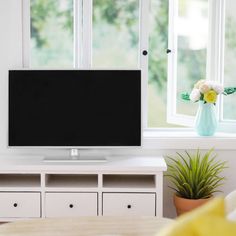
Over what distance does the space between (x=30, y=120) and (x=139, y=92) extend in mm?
784

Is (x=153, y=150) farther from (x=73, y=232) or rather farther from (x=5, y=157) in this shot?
(x=73, y=232)

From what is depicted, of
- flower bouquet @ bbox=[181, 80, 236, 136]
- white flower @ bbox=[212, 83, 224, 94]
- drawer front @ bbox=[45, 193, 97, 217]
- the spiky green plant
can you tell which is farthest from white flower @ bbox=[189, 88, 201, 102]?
drawer front @ bbox=[45, 193, 97, 217]

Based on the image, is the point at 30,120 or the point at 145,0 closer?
the point at 30,120

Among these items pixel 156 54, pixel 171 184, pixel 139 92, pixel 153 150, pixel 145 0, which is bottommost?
pixel 171 184

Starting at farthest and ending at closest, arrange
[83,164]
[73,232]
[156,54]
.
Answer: [156,54], [83,164], [73,232]

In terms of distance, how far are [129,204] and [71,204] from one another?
1.27 ft

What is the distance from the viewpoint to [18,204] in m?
3.74

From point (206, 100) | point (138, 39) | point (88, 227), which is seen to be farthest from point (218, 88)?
point (88, 227)

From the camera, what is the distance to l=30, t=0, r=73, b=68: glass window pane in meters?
4.24

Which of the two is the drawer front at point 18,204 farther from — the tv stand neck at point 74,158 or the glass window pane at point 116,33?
the glass window pane at point 116,33

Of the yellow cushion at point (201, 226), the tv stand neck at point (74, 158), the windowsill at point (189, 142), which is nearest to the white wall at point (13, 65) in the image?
the windowsill at point (189, 142)

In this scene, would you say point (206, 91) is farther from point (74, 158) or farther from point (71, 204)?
point (71, 204)

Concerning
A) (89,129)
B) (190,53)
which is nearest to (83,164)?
(89,129)

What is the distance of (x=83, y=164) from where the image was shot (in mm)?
3754
